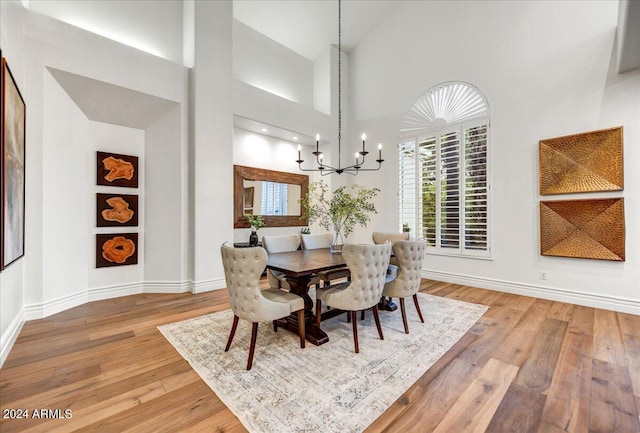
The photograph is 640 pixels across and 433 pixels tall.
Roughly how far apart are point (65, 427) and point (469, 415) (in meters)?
2.39

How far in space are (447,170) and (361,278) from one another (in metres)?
3.39

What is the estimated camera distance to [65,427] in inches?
62.4

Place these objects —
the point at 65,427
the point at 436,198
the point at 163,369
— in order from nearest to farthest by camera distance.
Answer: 1. the point at 65,427
2. the point at 163,369
3. the point at 436,198

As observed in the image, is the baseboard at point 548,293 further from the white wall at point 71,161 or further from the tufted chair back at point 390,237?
the white wall at point 71,161

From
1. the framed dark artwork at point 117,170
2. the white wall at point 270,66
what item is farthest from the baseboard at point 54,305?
the white wall at point 270,66

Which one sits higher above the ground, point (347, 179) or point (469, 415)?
point (347, 179)

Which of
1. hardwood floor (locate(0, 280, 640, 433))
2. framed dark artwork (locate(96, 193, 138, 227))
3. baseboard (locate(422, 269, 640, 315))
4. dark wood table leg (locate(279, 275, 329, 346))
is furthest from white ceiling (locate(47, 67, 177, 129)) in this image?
baseboard (locate(422, 269, 640, 315))

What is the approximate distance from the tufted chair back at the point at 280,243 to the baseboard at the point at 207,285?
1304 millimetres

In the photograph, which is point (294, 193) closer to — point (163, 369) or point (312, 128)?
point (312, 128)

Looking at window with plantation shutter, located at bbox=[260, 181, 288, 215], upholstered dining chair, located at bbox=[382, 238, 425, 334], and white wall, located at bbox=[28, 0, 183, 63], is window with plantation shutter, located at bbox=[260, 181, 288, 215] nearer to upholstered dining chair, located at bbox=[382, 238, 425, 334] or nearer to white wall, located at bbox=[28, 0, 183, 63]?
white wall, located at bbox=[28, 0, 183, 63]

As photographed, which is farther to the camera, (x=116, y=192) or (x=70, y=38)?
(x=116, y=192)

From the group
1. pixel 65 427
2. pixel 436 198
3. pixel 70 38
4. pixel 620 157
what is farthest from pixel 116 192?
pixel 620 157

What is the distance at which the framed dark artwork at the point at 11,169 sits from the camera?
2.12 meters

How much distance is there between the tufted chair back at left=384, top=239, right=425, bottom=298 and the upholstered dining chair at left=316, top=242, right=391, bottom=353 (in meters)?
0.30
